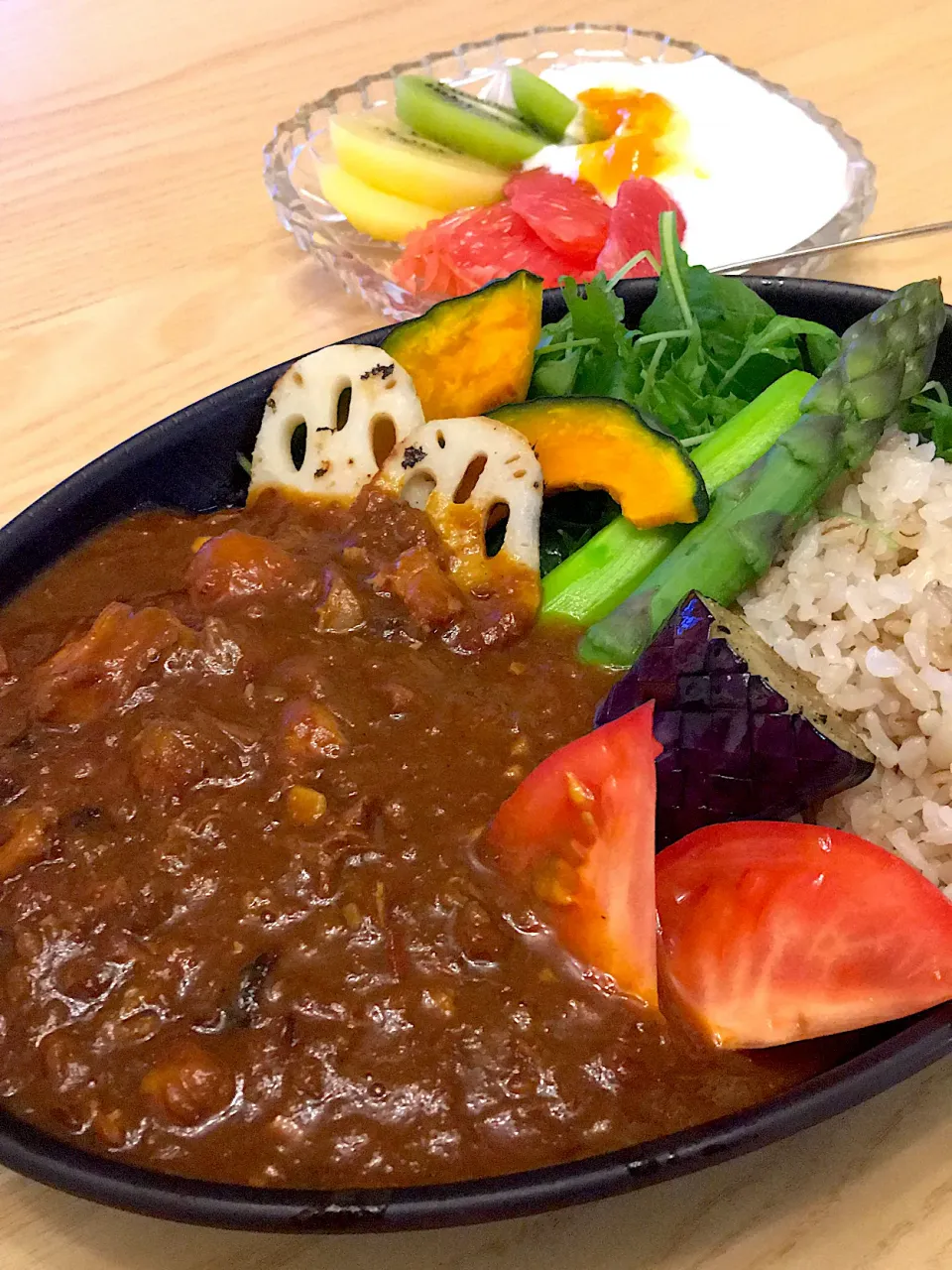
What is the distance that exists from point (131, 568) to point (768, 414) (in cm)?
101

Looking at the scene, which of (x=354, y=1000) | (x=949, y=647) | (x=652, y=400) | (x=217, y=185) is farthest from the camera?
(x=217, y=185)

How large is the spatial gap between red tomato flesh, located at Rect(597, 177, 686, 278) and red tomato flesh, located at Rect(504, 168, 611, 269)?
0.11 ft

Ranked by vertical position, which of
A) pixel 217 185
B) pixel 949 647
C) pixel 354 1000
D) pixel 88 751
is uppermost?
pixel 217 185

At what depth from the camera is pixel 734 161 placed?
8.91 feet

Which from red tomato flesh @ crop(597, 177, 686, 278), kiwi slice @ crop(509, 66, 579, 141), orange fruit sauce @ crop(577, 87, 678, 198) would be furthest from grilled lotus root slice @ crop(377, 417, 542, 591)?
kiwi slice @ crop(509, 66, 579, 141)

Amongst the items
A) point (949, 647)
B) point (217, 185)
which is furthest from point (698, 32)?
point (949, 647)

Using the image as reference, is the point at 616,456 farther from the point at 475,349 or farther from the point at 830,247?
the point at 830,247

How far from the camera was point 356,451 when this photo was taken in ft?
5.81

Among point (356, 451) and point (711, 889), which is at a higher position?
point (356, 451)

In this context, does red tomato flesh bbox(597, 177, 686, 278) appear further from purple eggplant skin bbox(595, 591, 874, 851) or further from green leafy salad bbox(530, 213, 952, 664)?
purple eggplant skin bbox(595, 591, 874, 851)

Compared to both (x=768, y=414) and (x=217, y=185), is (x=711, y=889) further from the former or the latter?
(x=217, y=185)

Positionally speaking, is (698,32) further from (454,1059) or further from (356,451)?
(454,1059)

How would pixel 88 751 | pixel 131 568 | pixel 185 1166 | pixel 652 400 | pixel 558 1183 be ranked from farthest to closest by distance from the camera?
1. pixel 652 400
2. pixel 131 568
3. pixel 88 751
4. pixel 185 1166
5. pixel 558 1183

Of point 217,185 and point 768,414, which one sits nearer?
point 768,414
